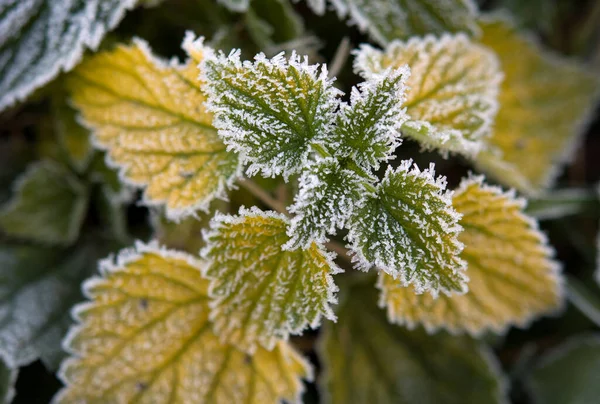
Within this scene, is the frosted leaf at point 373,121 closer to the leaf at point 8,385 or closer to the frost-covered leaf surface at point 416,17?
the frost-covered leaf surface at point 416,17

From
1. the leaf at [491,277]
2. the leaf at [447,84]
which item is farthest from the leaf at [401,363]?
the leaf at [447,84]

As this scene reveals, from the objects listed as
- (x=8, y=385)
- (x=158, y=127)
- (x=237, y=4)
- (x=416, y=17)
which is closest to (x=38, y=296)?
(x=8, y=385)

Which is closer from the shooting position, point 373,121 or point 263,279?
point 373,121

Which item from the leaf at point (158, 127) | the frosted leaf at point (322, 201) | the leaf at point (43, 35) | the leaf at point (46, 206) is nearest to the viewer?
the frosted leaf at point (322, 201)

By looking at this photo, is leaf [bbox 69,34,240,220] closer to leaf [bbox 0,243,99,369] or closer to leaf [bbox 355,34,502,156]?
leaf [bbox 355,34,502,156]

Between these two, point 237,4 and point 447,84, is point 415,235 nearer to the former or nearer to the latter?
point 447,84

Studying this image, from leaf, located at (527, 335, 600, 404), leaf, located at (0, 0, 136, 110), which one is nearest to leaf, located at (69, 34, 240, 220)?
leaf, located at (0, 0, 136, 110)
